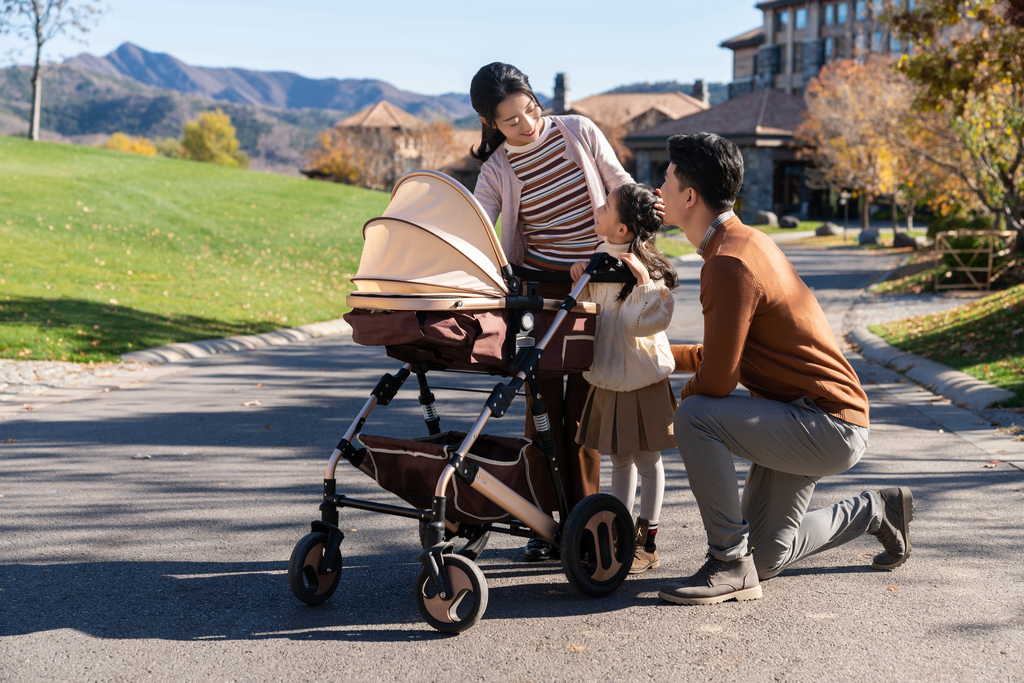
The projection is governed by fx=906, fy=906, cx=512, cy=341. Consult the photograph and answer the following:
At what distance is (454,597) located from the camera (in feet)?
10.5

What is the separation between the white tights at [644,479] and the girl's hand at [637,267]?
2.41 feet

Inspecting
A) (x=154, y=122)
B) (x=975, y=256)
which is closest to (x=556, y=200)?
(x=975, y=256)

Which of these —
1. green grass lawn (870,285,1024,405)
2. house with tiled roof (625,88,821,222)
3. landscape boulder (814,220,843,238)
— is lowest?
green grass lawn (870,285,1024,405)

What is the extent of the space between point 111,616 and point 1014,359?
821 cm

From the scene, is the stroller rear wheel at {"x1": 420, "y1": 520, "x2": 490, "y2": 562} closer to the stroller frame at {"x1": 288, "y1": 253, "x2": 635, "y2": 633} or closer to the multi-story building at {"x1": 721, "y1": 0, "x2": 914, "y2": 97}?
the stroller frame at {"x1": 288, "y1": 253, "x2": 635, "y2": 633}

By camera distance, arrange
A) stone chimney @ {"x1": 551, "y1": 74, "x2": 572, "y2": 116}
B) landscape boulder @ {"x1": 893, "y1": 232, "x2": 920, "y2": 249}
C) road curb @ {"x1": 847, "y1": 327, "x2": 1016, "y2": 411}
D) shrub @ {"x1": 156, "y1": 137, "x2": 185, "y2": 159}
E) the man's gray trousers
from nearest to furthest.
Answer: the man's gray trousers < road curb @ {"x1": 847, "y1": 327, "x2": 1016, "y2": 411} < landscape boulder @ {"x1": 893, "y1": 232, "x2": 920, "y2": 249} < stone chimney @ {"x1": 551, "y1": 74, "x2": 572, "y2": 116} < shrub @ {"x1": 156, "y1": 137, "x2": 185, "y2": 159}

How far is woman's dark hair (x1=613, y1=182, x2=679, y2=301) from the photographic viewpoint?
12.0 feet

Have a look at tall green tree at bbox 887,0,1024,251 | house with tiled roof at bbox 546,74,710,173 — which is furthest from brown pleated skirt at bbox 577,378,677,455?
house with tiled roof at bbox 546,74,710,173

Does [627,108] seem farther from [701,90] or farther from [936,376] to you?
[936,376]

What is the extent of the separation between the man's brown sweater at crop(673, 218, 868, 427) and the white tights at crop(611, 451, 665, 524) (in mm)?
400

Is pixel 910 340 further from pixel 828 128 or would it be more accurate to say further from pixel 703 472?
pixel 828 128

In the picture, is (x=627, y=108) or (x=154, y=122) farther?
(x=154, y=122)

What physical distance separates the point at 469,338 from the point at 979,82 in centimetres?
1228

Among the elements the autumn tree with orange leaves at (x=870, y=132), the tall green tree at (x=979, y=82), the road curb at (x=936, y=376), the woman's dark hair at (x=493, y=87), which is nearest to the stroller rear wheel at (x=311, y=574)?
the woman's dark hair at (x=493, y=87)
